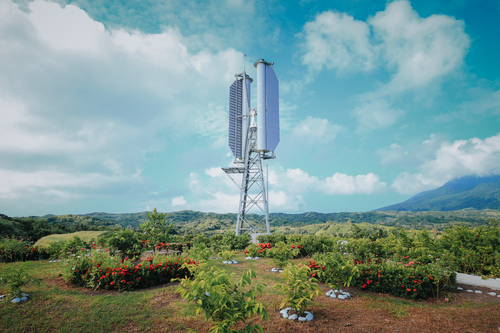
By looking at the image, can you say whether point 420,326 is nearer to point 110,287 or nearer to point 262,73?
point 110,287

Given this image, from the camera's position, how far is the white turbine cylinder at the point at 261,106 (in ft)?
64.1

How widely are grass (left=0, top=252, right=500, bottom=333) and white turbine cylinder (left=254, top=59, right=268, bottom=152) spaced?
13.8 meters

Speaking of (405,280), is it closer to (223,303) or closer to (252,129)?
(223,303)

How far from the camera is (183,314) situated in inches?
212

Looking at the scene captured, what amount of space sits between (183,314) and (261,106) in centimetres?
1679

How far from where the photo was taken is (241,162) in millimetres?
21641

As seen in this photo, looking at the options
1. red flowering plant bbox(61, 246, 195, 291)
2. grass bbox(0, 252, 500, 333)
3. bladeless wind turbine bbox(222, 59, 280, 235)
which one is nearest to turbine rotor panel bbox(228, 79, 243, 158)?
bladeless wind turbine bbox(222, 59, 280, 235)

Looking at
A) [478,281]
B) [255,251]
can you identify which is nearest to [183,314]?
[255,251]

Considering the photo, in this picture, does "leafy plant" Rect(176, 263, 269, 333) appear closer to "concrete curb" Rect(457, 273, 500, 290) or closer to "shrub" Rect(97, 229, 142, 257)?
"shrub" Rect(97, 229, 142, 257)

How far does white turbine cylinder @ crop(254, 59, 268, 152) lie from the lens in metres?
19.5

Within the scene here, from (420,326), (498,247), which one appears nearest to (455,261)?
(498,247)

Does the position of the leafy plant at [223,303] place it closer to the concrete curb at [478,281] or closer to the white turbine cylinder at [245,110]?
the concrete curb at [478,281]

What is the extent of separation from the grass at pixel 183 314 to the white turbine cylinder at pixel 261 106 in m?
13.8

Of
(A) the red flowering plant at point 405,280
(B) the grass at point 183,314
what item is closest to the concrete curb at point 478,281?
(A) the red flowering plant at point 405,280
